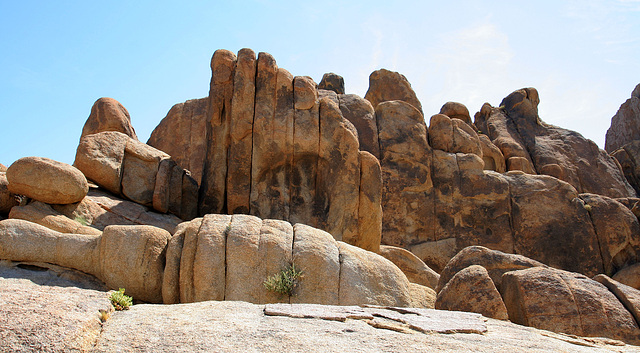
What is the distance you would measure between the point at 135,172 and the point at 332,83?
1423 centimetres

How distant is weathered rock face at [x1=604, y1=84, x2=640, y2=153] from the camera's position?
38.2m

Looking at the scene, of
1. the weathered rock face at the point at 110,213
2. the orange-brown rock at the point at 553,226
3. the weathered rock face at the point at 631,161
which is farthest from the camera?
the weathered rock face at the point at 631,161

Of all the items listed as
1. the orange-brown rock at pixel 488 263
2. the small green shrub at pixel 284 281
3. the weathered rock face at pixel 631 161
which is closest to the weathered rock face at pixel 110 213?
the small green shrub at pixel 284 281

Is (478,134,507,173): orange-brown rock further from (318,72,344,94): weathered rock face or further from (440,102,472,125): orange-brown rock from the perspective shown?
(318,72,344,94): weathered rock face

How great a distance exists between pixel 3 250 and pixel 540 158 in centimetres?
2594

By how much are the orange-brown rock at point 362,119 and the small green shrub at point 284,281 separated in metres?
12.7

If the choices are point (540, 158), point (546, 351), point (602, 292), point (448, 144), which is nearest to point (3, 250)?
point (546, 351)

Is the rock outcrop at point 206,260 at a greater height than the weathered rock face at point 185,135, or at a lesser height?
lesser

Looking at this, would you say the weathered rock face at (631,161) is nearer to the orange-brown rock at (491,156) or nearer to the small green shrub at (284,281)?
the orange-brown rock at (491,156)

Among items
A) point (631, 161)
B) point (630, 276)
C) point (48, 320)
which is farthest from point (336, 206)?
point (631, 161)

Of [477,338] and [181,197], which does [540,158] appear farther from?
[477,338]

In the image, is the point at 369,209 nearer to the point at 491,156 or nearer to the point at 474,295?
the point at 474,295

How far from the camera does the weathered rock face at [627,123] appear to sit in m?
38.2

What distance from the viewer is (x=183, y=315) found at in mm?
7203
